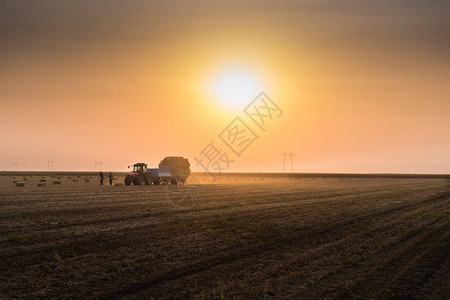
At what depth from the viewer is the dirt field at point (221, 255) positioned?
9383mm

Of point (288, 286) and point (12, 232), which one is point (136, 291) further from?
point (12, 232)

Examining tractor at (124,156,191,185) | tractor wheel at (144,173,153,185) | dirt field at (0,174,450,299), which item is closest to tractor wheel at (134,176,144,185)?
tractor at (124,156,191,185)

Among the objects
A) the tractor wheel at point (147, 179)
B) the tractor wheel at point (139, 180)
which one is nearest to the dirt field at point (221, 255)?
the tractor wheel at point (139, 180)

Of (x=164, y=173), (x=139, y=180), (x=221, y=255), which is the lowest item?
(x=221, y=255)

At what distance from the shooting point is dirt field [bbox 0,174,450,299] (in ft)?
30.8

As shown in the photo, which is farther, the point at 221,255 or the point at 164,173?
the point at 164,173

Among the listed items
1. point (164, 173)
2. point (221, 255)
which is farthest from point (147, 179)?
point (221, 255)

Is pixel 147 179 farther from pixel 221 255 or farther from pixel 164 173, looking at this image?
pixel 221 255

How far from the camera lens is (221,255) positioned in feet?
41.3

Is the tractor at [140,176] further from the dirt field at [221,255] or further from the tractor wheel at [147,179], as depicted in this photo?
the dirt field at [221,255]

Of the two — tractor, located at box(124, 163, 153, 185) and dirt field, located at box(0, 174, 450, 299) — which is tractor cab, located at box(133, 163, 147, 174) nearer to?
tractor, located at box(124, 163, 153, 185)

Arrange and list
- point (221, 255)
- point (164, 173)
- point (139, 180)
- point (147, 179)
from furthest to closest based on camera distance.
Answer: point (164, 173) < point (147, 179) < point (139, 180) < point (221, 255)

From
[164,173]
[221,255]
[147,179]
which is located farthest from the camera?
[164,173]

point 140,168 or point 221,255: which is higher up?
point 140,168
